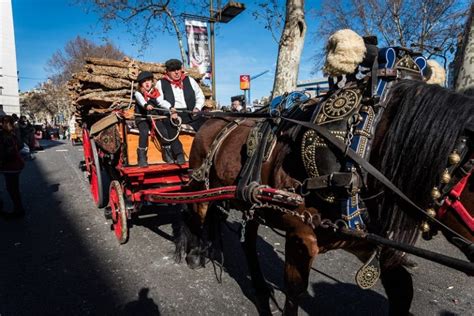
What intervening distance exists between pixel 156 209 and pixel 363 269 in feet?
13.9

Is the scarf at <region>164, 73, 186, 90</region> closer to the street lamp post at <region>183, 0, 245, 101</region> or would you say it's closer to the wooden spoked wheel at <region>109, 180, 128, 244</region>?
the wooden spoked wheel at <region>109, 180, 128, 244</region>

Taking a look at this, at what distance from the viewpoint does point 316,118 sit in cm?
186

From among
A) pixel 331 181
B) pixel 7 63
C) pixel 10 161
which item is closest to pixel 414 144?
pixel 331 181

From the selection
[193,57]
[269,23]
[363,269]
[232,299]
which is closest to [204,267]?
[232,299]

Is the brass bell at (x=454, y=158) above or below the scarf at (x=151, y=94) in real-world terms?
below

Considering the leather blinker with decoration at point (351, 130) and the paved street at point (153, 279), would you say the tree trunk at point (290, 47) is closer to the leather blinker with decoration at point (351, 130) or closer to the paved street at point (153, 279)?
the paved street at point (153, 279)

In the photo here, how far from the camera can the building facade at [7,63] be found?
3594 cm

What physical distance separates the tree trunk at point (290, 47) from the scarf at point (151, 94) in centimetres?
337

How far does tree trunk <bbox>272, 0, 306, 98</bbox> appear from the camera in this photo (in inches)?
264

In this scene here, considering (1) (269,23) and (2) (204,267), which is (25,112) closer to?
(1) (269,23)

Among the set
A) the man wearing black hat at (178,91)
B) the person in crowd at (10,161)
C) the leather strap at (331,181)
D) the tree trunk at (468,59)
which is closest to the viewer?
the leather strap at (331,181)

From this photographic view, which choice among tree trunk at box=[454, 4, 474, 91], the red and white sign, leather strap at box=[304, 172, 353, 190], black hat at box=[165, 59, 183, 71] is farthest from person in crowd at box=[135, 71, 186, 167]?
the red and white sign

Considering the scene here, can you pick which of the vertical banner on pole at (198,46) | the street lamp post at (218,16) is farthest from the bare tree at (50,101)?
the street lamp post at (218,16)

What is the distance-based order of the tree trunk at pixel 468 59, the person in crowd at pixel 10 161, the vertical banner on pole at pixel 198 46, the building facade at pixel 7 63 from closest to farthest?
the tree trunk at pixel 468 59, the person in crowd at pixel 10 161, the vertical banner on pole at pixel 198 46, the building facade at pixel 7 63
